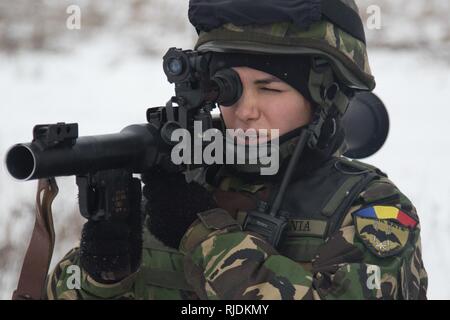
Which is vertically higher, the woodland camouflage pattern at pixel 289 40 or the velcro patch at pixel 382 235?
the woodland camouflage pattern at pixel 289 40

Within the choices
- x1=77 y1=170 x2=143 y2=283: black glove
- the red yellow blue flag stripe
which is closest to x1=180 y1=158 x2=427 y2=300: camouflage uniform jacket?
the red yellow blue flag stripe

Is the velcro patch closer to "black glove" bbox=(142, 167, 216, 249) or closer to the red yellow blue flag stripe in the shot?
the red yellow blue flag stripe

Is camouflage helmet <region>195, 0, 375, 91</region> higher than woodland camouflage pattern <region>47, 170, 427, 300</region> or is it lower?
higher

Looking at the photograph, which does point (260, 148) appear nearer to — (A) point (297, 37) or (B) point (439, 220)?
(A) point (297, 37)

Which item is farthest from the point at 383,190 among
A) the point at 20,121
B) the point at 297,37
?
the point at 20,121

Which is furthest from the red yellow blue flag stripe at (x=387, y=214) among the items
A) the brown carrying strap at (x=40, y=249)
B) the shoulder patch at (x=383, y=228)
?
the brown carrying strap at (x=40, y=249)

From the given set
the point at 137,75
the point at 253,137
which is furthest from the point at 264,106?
the point at 137,75

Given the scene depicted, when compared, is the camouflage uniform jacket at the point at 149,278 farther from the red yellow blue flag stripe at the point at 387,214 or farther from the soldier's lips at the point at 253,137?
the red yellow blue flag stripe at the point at 387,214

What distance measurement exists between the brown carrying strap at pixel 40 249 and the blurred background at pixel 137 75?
3237mm

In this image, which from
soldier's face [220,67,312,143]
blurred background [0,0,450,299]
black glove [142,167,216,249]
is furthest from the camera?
blurred background [0,0,450,299]

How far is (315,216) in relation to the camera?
8.61 ft

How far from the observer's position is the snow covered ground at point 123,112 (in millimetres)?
5426

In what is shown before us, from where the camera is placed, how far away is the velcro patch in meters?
2.42
